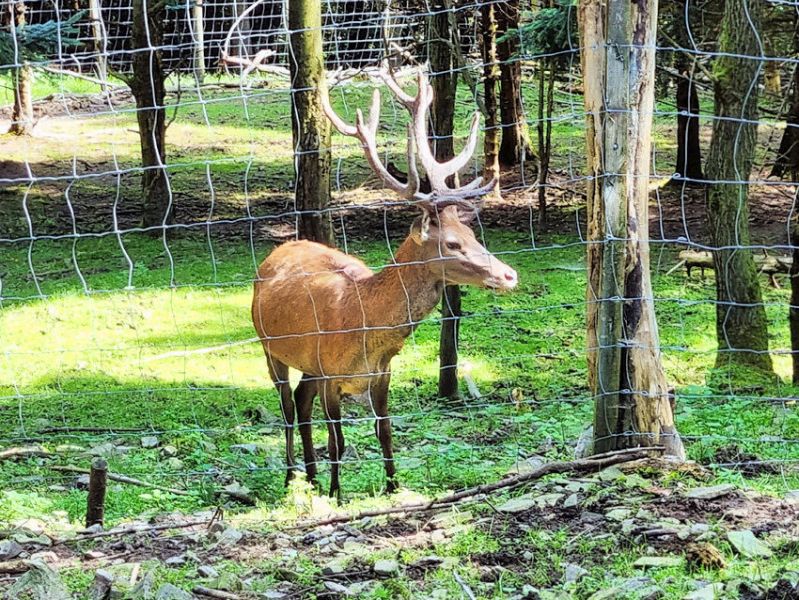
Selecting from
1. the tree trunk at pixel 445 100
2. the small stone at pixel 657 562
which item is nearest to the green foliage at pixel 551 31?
the tree trunk at pixel 445 100

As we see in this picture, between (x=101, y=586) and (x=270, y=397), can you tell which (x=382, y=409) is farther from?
(x=101, y=586)

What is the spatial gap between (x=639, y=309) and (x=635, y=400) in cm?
41

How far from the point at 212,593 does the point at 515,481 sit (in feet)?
5.40

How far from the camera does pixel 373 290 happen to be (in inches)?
248

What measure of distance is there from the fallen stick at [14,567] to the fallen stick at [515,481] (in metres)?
1.14

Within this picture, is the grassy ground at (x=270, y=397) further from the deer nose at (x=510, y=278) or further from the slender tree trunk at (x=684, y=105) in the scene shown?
the slender tree trunk at (x=684, y=105)

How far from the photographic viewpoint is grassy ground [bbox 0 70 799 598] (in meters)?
4.20

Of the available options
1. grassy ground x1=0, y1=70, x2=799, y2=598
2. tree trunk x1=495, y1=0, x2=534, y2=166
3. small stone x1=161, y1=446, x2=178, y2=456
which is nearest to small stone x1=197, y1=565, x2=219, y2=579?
grassy ground x1=0, y1=70, x2=799, y2=598

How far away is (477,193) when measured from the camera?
19.9 feet

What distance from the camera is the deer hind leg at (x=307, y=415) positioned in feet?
22.7

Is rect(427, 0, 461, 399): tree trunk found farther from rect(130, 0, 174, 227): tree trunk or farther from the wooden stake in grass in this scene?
rect(130, 0, 174, 227): tree trunk

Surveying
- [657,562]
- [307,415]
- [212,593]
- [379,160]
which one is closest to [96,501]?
[212,593]

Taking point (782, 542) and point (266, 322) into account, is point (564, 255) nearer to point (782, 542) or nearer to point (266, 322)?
point (266, 322)

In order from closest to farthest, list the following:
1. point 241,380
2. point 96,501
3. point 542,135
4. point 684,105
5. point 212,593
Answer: point 212,593 → point 96,501 → point 241,380 → point 542,135 → point 684,105
